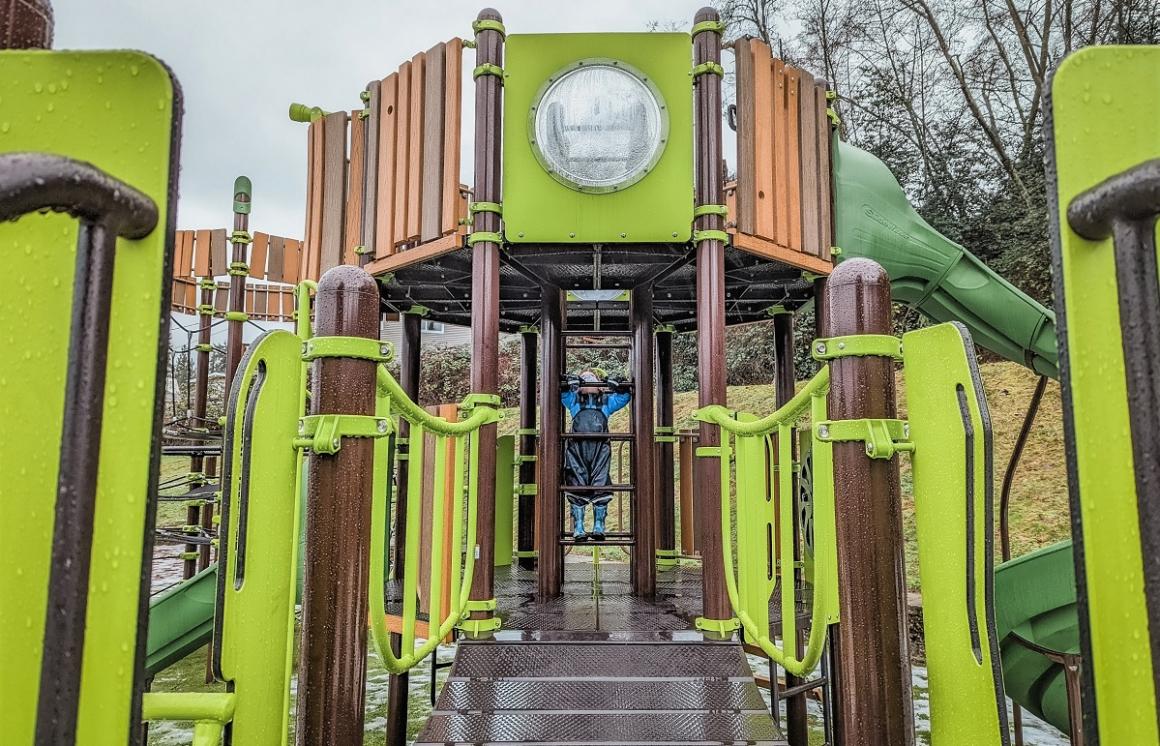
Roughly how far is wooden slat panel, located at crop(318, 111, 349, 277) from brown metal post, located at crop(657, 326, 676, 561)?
10.6ft

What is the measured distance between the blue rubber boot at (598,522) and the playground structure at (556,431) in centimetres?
22

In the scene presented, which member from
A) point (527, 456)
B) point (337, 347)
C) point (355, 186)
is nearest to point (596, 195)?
point (355, 186)

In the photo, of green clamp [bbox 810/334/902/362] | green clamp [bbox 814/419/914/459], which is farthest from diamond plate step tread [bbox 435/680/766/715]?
green clamp [bbox 810/334/902/362]

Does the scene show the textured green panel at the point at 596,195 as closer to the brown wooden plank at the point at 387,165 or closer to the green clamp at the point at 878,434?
the brown wooden plank at the point at 387,165

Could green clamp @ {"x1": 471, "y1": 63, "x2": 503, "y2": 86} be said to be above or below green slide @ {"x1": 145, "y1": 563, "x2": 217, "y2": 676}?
above

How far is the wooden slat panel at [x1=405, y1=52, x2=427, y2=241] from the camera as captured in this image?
404 cm

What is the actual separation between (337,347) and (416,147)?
255 centimetres

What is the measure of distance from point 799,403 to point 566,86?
8.25 ft

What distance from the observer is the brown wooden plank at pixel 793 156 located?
417cm

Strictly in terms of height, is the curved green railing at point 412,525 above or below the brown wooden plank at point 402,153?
below

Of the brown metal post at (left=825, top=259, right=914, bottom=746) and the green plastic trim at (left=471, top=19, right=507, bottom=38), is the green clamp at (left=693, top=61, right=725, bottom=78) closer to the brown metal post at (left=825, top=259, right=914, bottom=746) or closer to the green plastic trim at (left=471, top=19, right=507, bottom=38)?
the green plastic trim at (left=471, top=19, right=507, bottom=38)

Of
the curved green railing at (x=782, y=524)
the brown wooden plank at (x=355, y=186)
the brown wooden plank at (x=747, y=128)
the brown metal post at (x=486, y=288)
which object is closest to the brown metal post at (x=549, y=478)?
the brown metal post at (x=486, y=288)

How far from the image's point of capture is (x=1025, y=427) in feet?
15.6

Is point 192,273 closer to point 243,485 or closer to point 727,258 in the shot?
point 727,258
